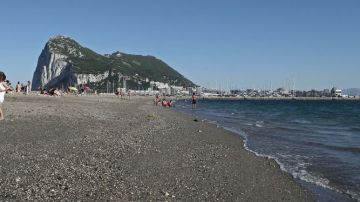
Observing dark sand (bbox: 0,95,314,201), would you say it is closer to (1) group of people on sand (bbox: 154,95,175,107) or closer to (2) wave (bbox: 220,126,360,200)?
(2) wave (bbox: 220,126,360,200)

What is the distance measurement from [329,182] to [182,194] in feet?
19.7

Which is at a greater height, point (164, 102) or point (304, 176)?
point (164, 102)

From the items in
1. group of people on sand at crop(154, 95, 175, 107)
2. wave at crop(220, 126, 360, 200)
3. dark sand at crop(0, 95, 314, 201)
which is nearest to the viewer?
dark sand at crop(0, 95, 314, 201)

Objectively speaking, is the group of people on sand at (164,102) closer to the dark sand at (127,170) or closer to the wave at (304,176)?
the dark sand at (127,170)

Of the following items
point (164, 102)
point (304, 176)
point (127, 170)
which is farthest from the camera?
point (164, 102)

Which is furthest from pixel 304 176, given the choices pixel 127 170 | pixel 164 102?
pixel 164 102

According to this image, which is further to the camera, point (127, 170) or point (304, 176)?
point (304, 176)

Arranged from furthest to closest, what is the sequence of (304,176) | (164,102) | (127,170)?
(164,102) → (304,176) → (127,170)

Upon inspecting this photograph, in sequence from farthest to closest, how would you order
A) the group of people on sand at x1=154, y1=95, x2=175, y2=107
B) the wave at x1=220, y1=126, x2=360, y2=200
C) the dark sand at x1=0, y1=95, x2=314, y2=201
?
the group of people on sand at x1=154, y1=95, x2=175, y2=107 → the wave at x1=220, y1=126, x2=360, y2=200 → the dark sand at x1=0, y1=95, x2=314, y2=201

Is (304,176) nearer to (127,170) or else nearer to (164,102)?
(127,170)

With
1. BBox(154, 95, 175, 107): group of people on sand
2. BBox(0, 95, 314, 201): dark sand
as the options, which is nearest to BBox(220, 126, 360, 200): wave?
BBox(0, 95, 314, 201): dark sand

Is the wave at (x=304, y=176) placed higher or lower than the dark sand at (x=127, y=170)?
lower

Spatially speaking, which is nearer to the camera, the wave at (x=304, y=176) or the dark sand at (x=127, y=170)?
the dark sand at (x=127, y=170)

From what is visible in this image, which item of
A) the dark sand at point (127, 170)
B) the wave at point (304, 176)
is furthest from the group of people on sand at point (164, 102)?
the wave at point (304, 176)
